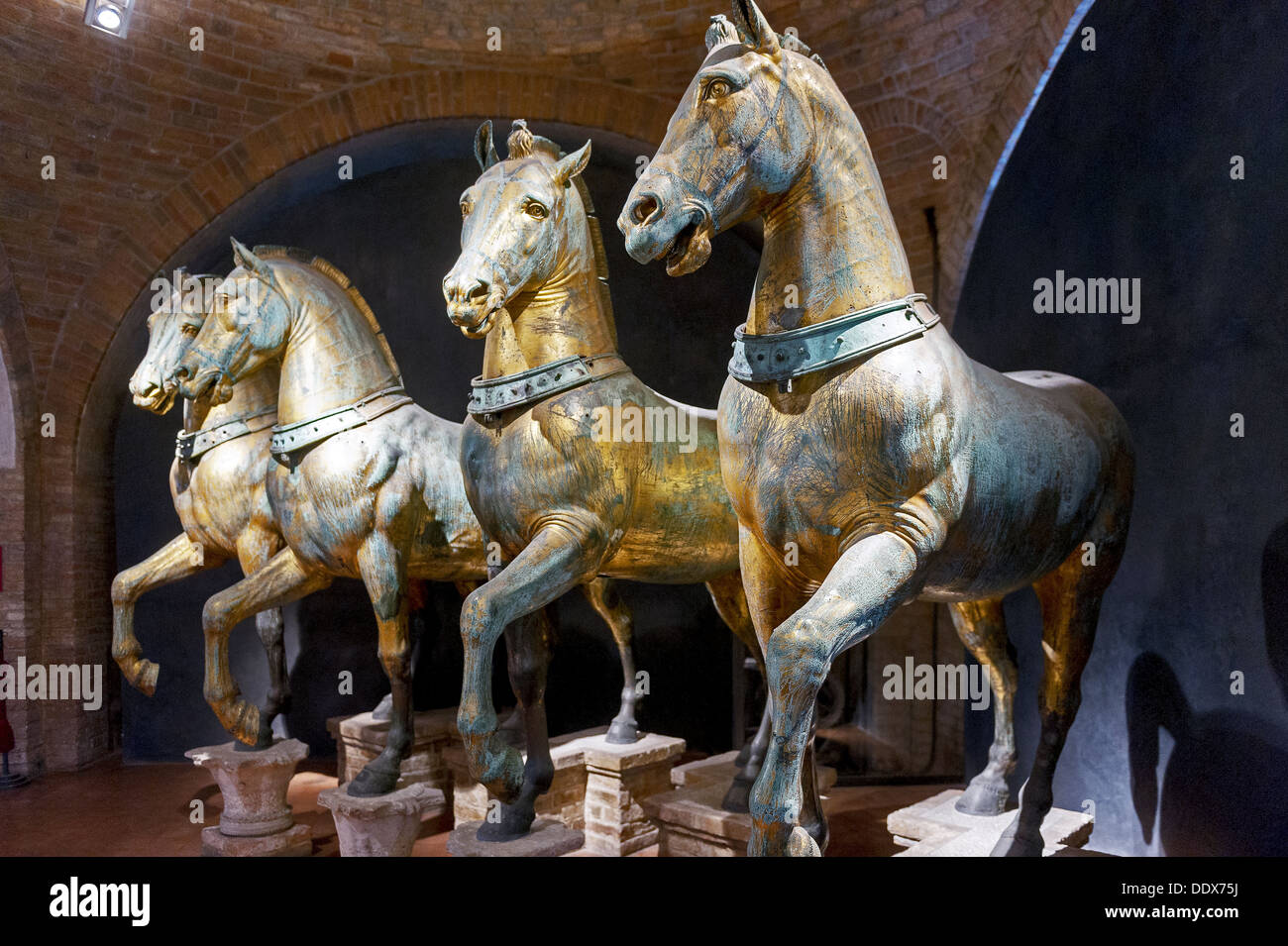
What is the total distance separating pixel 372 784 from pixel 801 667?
2.72m

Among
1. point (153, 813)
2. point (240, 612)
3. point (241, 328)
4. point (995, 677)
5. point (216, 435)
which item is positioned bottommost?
point (153, 813)

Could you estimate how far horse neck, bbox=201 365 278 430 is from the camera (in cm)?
490

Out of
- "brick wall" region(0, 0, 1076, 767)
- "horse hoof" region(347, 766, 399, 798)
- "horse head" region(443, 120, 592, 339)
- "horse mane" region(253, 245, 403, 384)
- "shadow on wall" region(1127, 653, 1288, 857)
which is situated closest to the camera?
"horse head" region(443, 120, 592, 339)

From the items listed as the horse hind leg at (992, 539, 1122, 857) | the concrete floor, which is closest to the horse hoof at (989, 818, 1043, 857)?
the horse hind leg at (992, 539, 1122, 857)

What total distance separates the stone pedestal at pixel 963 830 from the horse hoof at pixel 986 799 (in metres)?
0.02

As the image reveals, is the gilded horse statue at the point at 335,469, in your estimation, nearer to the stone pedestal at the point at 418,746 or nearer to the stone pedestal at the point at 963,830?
the stone pedestal at the point at 418,746

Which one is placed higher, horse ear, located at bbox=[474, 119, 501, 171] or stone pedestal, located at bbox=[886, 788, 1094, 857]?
horse ear, located at bbox=[474, 119, 501, 171]

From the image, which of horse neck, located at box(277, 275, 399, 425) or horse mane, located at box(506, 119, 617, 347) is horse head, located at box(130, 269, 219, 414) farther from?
horse mane, located at box(506, 119, 617, 347)

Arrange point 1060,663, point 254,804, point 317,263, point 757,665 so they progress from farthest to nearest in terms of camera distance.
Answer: point 317,263
point 254,804
point 757,665
point 1060,663

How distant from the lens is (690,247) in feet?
7.22

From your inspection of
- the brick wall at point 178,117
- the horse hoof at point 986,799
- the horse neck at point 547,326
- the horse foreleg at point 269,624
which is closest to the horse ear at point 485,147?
the horse neck at point 547,326

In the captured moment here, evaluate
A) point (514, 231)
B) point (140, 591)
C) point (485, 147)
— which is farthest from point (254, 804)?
point (485, 147)

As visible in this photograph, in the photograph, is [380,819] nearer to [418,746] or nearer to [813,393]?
[418,746]

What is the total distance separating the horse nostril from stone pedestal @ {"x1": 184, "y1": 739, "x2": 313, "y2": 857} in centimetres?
343
